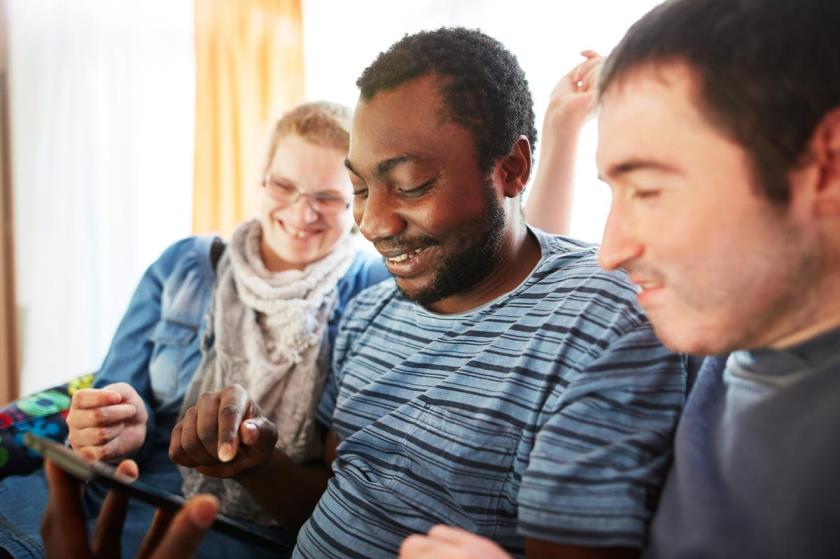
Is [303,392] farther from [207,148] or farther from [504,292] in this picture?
[207,148]

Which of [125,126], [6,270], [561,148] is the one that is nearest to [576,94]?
[561,148]

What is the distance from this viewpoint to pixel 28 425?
1.50m

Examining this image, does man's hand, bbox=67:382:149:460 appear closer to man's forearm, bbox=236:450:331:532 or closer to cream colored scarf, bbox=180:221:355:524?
cream colored scarf, bbox=180:221:355:524

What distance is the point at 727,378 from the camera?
0.74m

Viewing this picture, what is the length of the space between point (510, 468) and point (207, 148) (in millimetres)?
1982

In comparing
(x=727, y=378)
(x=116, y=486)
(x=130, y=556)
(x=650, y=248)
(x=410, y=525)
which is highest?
(x=650, y=248)

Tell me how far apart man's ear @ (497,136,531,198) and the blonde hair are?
529 millimetres

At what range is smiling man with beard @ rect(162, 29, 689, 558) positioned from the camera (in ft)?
2.60

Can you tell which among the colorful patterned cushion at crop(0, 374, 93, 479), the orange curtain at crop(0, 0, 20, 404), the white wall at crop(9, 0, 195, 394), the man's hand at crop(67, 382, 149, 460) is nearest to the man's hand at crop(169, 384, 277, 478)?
the man's hand at crop(67, 382, 149, 460)

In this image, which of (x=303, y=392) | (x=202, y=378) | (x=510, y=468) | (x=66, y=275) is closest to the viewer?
(x=510, y=468)

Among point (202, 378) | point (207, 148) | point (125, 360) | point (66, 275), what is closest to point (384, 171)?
point (202, 378)

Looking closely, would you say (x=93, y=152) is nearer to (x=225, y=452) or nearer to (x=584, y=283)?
(x=225, y=452)

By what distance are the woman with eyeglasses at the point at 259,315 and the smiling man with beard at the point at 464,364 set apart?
283 mm

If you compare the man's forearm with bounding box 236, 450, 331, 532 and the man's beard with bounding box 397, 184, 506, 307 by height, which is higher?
the man's beard with bounding box 397, 184, 506, 307
